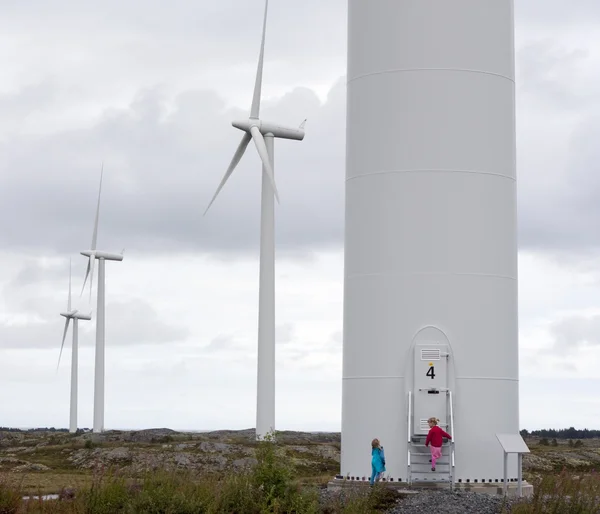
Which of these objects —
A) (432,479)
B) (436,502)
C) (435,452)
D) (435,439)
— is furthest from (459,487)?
(436,502)

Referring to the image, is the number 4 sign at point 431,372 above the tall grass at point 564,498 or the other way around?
above

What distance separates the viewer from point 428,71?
27875 mm

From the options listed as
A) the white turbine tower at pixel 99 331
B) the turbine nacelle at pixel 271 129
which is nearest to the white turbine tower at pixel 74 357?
the white turbine tower at pixel 99 331

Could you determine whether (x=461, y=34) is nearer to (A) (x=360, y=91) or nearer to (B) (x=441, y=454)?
(A) (x=360, y=91)

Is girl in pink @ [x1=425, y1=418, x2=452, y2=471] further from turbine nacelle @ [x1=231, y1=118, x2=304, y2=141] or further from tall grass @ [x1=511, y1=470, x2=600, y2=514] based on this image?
turbine nacelle @ [x1=231, y1=118, x2=304, y2=141]

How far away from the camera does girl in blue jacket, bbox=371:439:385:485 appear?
26250 millimetres

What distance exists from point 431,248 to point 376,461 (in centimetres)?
543

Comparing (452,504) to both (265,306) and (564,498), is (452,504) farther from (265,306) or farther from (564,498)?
(265,306)

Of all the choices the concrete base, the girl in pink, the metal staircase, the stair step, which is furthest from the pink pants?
the concrete base

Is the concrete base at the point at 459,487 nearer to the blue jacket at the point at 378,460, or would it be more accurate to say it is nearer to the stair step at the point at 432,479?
the stair step at the point at 432,479

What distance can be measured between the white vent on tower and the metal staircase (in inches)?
32.5

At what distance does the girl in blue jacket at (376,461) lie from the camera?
86.1 feet

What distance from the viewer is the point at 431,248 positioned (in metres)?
27.3

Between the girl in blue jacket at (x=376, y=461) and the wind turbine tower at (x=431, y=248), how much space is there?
844 millimetres
